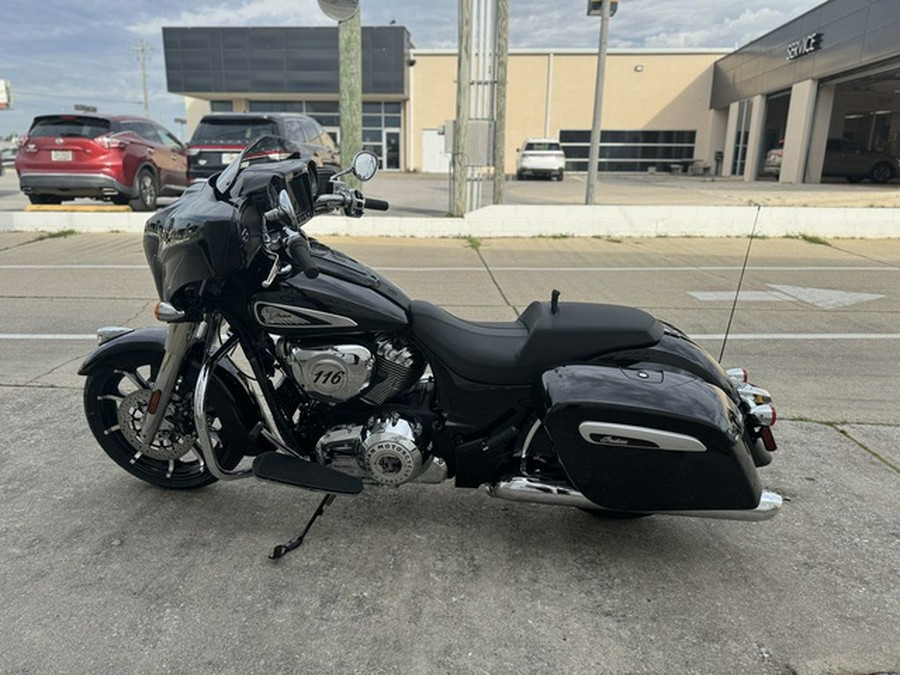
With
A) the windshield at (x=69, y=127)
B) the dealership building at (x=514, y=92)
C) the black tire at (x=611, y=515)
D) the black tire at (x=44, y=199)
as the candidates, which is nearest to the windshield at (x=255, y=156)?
the black tire at (x=611, y=515)

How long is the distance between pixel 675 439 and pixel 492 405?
2.20 feet

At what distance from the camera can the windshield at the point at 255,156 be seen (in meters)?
2.44

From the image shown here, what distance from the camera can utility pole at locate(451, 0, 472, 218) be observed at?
11711 mm

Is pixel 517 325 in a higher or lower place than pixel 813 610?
higher

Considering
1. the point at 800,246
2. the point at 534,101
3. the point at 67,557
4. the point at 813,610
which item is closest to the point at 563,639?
the point at 813,610

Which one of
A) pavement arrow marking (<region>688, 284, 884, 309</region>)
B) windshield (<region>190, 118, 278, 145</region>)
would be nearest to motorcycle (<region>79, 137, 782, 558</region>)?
pavement arrow marking (<region>688, 284, 884, 309</region>)

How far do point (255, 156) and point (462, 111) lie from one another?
10042 millimetres

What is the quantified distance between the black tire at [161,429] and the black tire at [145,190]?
995cm

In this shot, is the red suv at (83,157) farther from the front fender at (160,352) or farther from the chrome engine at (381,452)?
the chrome engine at (381,452)

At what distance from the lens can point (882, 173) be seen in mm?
24656

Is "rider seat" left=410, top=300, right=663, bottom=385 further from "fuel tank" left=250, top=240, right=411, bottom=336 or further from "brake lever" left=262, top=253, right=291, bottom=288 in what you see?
"brake lever" left=262, top=253, right=291, bottom=288

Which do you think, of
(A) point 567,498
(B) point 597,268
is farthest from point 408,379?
(B) point 597,268

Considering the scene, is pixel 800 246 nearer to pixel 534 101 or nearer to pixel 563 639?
pixel 563 639

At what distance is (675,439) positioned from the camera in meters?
2.25
